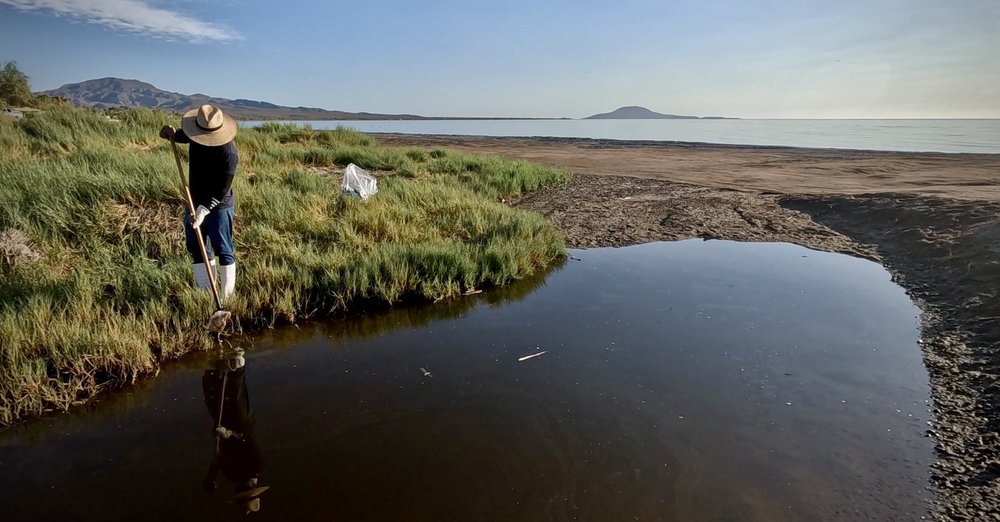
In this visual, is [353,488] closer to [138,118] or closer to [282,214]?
[282,214]

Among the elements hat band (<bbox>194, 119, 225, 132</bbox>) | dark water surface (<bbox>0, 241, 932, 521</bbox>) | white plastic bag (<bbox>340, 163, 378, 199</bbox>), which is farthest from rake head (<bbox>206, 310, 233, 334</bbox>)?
white plastic bag (<bbox>340, 163, 378, 199</bbox>)

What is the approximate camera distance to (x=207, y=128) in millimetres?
4988

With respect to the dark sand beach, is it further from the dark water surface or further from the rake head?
the rake head

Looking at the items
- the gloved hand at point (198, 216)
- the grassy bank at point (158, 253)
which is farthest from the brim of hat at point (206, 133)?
the grassy bank at point (158, 253)

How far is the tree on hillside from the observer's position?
29531 mm


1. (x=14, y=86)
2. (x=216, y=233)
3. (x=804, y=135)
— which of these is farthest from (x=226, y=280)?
(x=804, y=135)

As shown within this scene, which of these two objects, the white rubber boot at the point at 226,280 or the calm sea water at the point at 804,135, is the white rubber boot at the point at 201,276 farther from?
the calm sea water at the point at 804,135

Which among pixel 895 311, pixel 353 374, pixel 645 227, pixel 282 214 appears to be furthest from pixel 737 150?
pixel 353 374

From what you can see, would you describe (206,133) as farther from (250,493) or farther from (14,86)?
(14,86)

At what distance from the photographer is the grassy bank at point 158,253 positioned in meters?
4.32

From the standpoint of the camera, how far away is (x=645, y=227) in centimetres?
1045

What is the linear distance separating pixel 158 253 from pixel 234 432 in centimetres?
412

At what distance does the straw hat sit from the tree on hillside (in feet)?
110

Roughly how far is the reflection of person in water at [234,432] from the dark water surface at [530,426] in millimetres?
37
